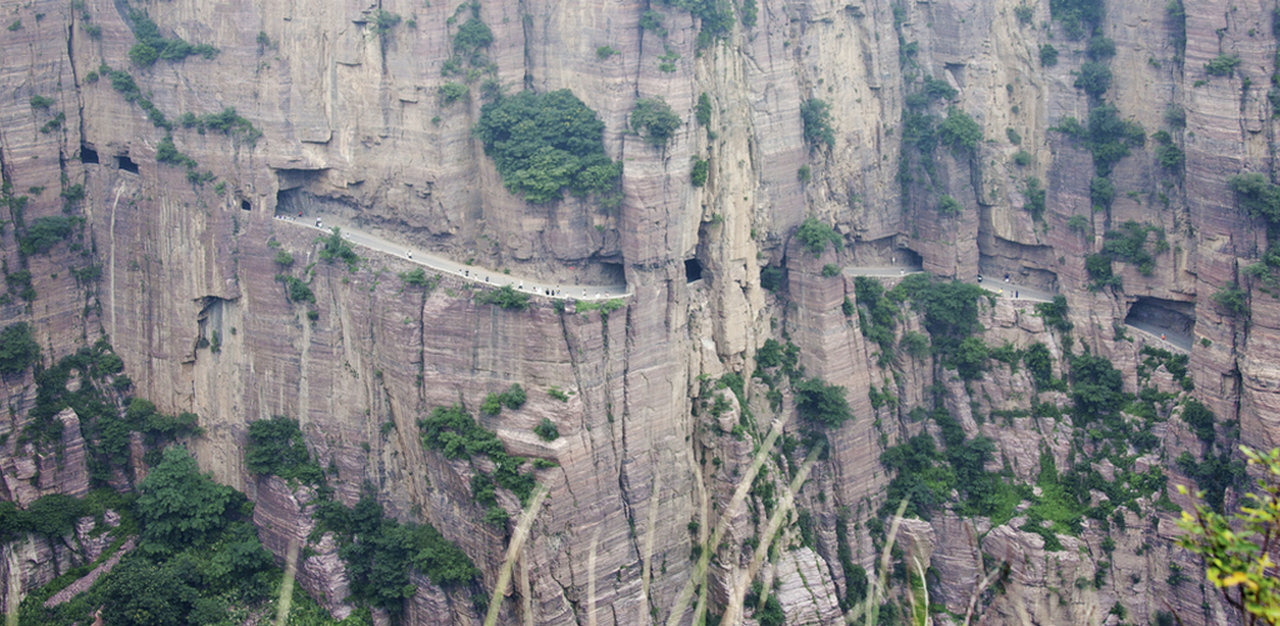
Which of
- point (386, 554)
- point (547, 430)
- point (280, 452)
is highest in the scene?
point (547, 430)

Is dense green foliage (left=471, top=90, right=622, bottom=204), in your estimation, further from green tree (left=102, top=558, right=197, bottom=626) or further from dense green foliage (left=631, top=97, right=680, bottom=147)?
green tree (left=102, top=558, right=197, bottom=626)

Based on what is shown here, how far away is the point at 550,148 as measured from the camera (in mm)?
51500

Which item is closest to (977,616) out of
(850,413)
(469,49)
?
(850,413)

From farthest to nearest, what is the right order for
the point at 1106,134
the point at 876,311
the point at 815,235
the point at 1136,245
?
the point at 876,311 → the point at 1106,134 → the point at 1136,245 → the point at 815,235

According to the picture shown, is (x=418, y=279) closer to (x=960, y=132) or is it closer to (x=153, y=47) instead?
(x=153, y=47)

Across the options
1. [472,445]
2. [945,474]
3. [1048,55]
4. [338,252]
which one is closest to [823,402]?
[945,474]

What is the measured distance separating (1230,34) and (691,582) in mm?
32442

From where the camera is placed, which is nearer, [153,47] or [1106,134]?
[153,47]

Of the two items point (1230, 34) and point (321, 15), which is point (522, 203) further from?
point (1230, 34)

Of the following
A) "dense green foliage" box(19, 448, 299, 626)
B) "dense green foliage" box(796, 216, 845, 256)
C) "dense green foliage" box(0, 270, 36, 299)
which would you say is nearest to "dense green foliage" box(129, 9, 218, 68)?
"dense green foliage" box(0, 270, 36, 299)

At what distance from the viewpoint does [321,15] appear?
52531mm

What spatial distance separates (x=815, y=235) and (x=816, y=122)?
5662mm

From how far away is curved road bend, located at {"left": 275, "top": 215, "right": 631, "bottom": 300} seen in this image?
51.5 meters

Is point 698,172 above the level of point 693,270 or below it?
above
